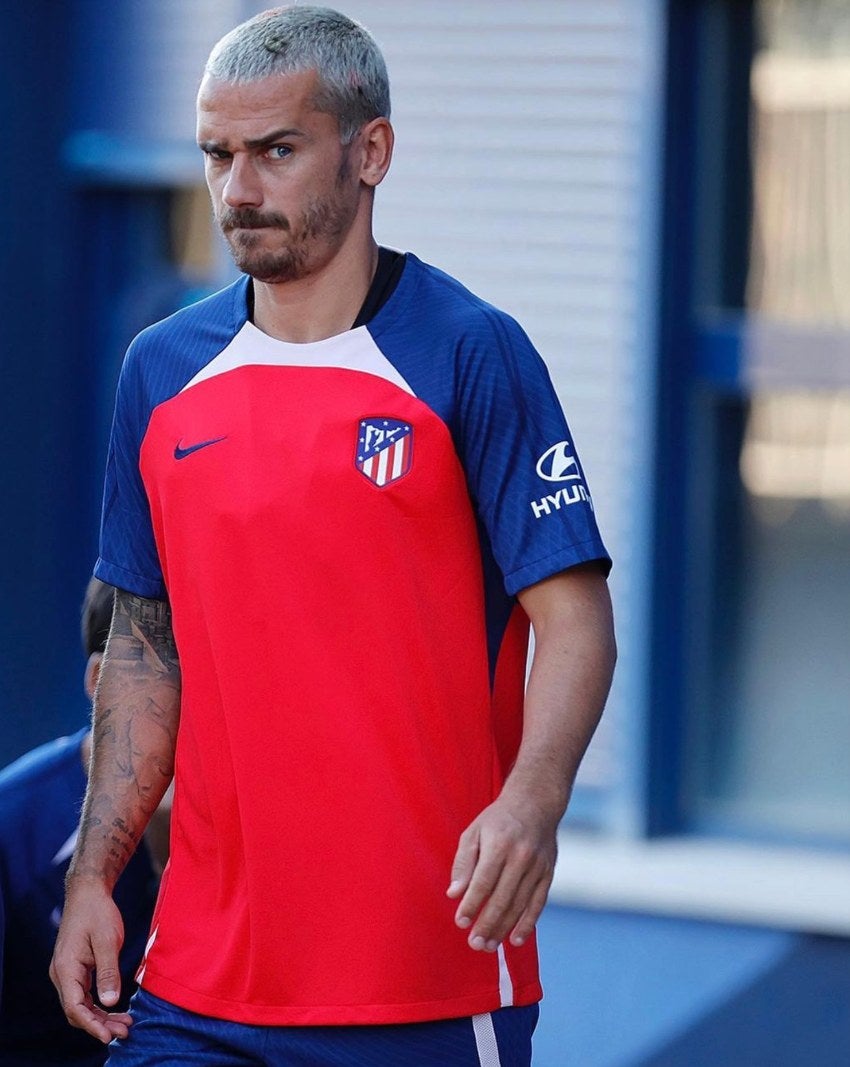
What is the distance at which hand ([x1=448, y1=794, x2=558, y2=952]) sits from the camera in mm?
2059

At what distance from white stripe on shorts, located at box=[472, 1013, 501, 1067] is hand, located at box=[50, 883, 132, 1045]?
476 millimetres

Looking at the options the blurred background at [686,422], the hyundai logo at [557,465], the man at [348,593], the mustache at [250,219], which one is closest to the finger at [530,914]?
the man at [348,593]

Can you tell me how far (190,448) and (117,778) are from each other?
0.49m

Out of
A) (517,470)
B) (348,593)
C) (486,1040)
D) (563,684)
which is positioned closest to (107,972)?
(486,1040)

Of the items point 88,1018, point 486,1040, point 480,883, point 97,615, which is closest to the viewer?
point 480,883

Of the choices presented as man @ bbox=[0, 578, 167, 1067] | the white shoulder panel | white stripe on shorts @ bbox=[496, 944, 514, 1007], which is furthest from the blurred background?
the white shoulder panel

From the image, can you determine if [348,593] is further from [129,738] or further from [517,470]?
[129,738]

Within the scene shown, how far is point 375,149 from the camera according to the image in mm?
2369

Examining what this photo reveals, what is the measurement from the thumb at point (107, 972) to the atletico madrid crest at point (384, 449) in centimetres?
74

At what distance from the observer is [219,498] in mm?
2314

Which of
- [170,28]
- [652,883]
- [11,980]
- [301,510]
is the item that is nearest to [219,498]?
[301,510]

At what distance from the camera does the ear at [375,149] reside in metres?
2.36

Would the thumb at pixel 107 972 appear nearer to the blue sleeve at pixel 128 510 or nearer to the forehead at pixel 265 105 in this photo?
the blue sleeve at pixel 128 510

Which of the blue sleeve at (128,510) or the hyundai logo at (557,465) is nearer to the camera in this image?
the hyundai logo at (557,465)
